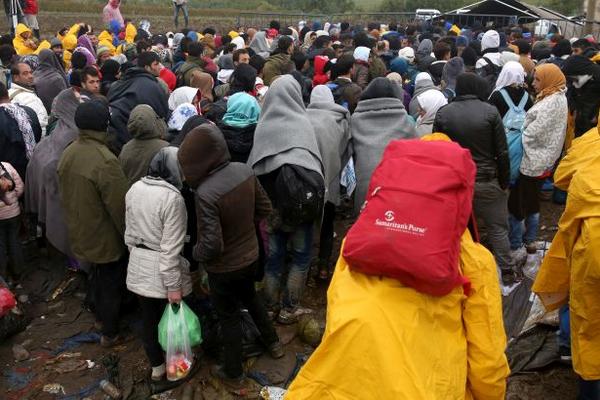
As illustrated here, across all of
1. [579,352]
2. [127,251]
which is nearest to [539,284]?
[579,352]

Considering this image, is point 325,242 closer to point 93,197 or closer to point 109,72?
point 93,197

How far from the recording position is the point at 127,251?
172 inches

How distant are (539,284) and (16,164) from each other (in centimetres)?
478

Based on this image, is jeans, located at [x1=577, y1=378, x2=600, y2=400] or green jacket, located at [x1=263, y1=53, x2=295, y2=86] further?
green jacket, located at [x1=263, y1=53, x2=295, y2=86]

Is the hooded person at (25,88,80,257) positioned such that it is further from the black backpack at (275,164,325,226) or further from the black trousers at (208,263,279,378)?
the black backpack at (275,164,325,226)

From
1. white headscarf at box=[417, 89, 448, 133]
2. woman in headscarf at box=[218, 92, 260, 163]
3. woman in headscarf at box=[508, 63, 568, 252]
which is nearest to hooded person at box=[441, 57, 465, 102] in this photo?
white headscarf at box=[417, 89, 448, 133]

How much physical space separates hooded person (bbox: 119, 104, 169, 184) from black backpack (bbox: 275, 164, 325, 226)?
1.08 metres

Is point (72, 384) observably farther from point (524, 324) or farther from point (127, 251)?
point (524, 324)

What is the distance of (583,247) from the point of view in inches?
108

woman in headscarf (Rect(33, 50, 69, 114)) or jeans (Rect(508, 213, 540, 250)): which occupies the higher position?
woman in headscarf (Rect(33, 50, 69, 114))

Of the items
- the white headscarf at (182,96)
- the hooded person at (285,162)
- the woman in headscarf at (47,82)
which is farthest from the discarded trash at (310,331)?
the woman in headscarf at (47,82)

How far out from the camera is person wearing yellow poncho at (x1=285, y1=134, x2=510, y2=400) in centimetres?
192

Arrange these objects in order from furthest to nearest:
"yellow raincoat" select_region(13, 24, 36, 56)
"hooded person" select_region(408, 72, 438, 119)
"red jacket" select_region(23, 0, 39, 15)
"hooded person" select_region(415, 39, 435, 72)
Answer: "red jacket" select_region(23, 0, 39, 15), "yellow raincoat" select_region(13, 24, 36, 56), "hooded person" select_region(415, 39, 435, 72), "hooded person" select_region(408, 72, 438, 119)

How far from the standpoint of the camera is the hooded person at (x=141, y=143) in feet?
13.9
